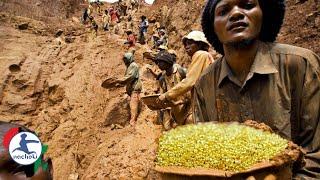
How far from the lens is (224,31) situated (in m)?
2.20

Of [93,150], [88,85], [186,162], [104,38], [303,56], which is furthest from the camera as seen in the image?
[104,38]

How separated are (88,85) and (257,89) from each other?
1126 centimetres

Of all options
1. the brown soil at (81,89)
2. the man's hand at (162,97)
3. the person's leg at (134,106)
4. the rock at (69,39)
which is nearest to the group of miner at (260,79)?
the man's hand at (162,97)

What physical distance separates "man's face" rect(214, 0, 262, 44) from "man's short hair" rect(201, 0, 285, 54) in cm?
8

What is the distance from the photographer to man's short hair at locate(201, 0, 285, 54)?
231 cm

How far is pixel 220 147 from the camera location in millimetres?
1755

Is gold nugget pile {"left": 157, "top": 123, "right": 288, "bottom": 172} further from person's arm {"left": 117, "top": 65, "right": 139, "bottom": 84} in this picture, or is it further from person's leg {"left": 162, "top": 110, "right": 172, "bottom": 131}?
person's arm {"left": 117, "top": 65, "right": 139, "bottom": 84}

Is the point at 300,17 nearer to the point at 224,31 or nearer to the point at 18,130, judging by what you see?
the point at 224,31

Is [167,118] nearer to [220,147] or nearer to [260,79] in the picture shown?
[260,79]

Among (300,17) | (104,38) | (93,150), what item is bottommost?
(93,150)

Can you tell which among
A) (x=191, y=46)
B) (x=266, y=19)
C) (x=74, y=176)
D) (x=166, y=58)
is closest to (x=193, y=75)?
(x=191, y=46)

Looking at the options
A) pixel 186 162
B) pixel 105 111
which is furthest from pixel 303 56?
pixel 105 111

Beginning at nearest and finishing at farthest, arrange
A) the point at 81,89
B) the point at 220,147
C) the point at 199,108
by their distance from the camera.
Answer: the point at 220,147, the point at 199,108, the point at 81,89

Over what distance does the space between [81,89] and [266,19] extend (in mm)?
11079
